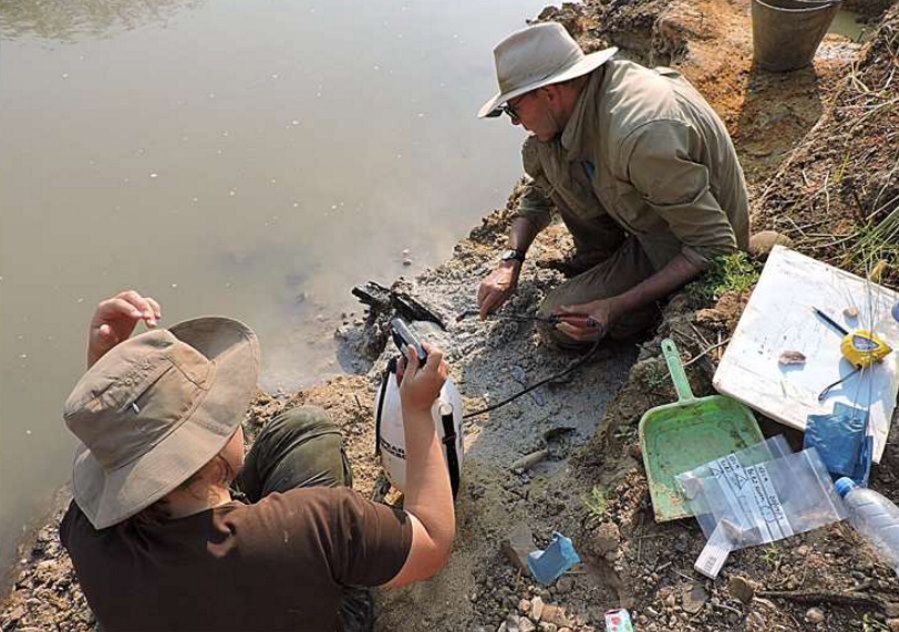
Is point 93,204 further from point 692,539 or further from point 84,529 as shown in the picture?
point 692,539

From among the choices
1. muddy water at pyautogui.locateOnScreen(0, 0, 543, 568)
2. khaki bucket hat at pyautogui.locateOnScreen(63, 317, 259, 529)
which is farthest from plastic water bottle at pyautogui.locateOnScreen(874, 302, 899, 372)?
muddy water at pyautogui.locateOnScreen(0, 0, 543, 568)

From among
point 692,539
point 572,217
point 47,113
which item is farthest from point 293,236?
point 692,539

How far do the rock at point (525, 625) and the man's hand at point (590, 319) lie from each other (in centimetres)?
143

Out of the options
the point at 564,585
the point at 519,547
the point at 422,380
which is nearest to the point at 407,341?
the point at 422,380

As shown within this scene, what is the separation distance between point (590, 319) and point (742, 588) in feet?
4.76

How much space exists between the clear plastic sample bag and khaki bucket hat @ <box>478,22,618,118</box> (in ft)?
5.96

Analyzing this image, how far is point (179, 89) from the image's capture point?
23.0ft

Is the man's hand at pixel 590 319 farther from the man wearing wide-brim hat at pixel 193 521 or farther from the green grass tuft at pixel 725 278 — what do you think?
the man wearing wide-brim hat at pixel 193 521

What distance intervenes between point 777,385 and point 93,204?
5.35 metres

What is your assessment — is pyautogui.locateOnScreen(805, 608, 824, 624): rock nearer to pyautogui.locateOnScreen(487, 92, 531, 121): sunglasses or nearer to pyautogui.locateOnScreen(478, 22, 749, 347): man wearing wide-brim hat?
pyautogui.locateOnScreen(478, 22, 749, 347): man wearing wide-brim hat

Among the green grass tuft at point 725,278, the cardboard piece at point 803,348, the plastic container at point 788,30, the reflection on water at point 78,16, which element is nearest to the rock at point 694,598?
the cardboard piece at point 803,348

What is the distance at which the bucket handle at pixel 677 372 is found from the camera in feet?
8.99

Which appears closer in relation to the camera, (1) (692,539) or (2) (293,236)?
(1) (692,539)

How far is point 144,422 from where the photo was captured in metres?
1.78
